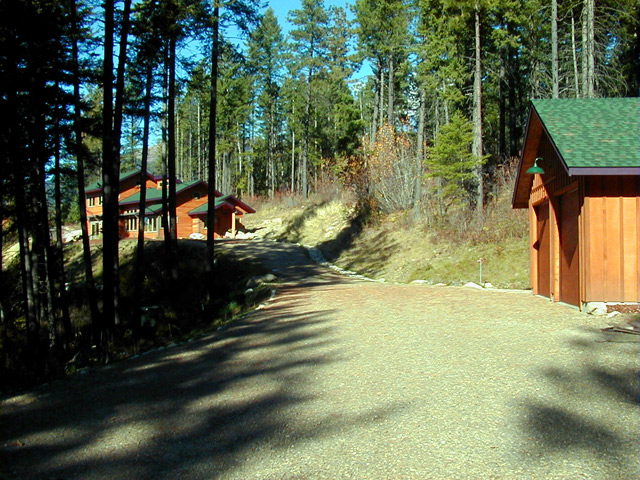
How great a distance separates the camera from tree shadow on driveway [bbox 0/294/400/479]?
4.92 m

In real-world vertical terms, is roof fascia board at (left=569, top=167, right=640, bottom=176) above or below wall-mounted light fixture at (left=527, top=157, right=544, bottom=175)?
below

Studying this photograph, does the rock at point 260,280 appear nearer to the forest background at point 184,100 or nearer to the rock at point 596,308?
the forest background at point 184,100

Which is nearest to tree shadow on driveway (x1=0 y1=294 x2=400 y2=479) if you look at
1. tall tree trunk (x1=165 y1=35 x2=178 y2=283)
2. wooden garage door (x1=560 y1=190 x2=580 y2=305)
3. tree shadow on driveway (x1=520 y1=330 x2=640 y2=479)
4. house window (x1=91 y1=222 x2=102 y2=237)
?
tree shadow on driveway (x1=520 y1=330 x2=640 y2=479)

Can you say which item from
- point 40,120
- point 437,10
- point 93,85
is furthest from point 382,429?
point 437,10

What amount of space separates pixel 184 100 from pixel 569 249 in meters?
23.6

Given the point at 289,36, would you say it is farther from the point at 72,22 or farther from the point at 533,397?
the point at 533,397

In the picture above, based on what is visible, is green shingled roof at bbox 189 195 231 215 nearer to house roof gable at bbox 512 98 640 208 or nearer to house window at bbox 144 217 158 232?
house window at bbox 144 217 158 232

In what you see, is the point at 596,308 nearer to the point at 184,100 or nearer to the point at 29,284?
the point at 29,284

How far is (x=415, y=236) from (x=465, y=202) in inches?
117

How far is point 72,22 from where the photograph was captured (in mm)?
14578

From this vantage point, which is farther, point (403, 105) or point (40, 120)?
point (403, 105)

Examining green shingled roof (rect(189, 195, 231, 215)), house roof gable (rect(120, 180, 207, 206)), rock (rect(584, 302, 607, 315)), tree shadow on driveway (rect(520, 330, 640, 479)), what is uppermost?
house roof gable (rect(120, 180, 207, 206))

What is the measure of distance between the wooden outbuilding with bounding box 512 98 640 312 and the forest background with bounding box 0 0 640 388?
9.41 metres

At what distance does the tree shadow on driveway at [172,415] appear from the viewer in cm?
492
